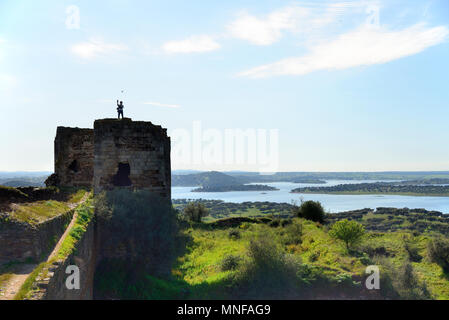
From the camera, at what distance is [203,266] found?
42.5ft

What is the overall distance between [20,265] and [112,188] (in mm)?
7151

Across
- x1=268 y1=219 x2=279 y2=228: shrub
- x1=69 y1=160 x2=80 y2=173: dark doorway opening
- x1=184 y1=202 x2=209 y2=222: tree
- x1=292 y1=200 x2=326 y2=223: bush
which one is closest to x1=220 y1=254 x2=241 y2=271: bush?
x1=69 y1=160 x2=80 y2=173: dark doorway opening

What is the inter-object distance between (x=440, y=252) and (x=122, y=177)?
1524 centimetres

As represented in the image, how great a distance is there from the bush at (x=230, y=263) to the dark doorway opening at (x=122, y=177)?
5.58 m

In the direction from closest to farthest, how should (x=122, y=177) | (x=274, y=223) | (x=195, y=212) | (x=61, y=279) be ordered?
(x=61, y=279)
(x=122, y=177)
(x=274, y=223)
(x=195, y=212)

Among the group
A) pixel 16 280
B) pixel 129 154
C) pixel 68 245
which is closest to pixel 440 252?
pixel 129 154

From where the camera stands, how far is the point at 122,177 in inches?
558

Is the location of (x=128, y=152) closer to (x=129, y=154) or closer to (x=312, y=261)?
(x=129, y=154)

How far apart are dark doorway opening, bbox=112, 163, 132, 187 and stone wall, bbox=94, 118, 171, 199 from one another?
0.29 feet

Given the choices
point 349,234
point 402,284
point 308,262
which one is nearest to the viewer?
point 402,284

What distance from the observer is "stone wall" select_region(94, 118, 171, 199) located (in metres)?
13.3

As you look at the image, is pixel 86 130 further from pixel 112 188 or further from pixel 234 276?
pixel 234 276

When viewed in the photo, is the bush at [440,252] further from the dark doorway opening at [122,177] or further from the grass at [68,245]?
the grass at [68,245]

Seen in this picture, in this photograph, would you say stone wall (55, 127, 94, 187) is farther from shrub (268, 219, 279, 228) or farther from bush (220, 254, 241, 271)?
shrub (268, 219, 279, 228)
